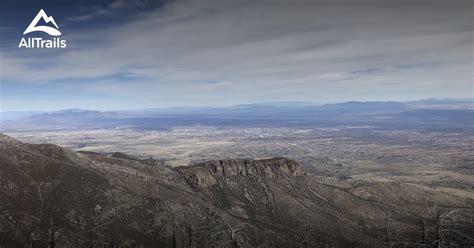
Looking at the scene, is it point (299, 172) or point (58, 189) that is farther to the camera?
point (299, 172)

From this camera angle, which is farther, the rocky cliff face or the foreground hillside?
the rocky cliff face

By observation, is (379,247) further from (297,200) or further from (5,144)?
(5,144)

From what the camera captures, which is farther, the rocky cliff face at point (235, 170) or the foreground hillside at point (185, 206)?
the rocky cliff face at point (235, 170)

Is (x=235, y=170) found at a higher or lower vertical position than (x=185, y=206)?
higher

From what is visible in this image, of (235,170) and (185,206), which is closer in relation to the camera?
(185,206)

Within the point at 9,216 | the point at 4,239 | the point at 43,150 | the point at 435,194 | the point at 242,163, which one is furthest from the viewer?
the point at 435,194

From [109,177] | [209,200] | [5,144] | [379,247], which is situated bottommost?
[379,247]

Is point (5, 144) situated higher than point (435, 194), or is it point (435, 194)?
point (5, 144)

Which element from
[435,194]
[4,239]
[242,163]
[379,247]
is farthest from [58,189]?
[435,194]
